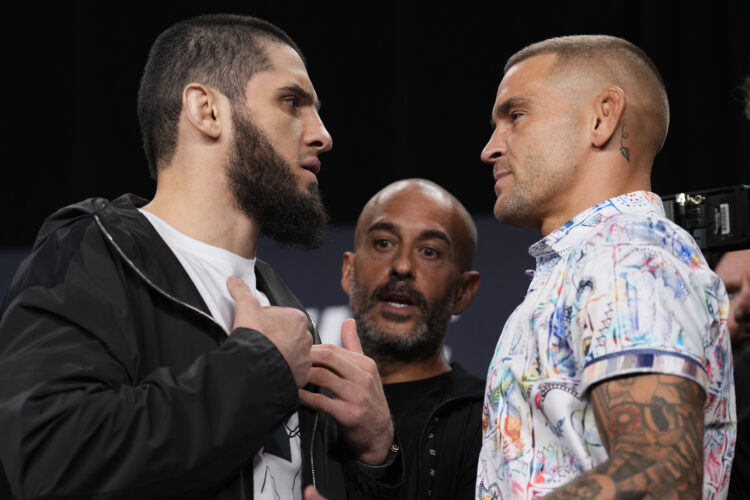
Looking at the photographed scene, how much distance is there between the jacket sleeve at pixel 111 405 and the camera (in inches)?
49.2

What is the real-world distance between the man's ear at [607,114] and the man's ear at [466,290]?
124cm

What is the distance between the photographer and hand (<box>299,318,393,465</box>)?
61.9 inches

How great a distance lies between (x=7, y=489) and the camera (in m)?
1.39

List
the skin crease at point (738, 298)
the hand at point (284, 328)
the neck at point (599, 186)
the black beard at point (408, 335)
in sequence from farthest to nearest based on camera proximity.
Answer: the black beard at point (408, 335) → the skin crease at point (738, 298) → the neck at point (599, 186) → the hand at point (284, 328)

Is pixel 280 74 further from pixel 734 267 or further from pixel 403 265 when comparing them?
pixel 734 267

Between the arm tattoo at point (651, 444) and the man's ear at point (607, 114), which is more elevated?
the man's ear at point (607, 114)

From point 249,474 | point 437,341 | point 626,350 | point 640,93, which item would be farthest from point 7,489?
point 437,341

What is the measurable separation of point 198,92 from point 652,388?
97 centimetres

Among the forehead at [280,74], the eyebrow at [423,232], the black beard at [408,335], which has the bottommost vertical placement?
the black beard at [408,335]

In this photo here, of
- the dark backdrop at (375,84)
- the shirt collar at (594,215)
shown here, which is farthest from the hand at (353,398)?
the dark backdrop at (375,84)

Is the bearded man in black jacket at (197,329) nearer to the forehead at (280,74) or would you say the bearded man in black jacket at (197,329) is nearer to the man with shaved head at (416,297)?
the forehead at (280,74)

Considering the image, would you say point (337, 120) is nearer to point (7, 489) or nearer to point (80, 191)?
point (80, 191)

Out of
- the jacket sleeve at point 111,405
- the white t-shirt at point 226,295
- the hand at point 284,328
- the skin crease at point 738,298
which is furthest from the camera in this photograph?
the skin crease at point 738,298

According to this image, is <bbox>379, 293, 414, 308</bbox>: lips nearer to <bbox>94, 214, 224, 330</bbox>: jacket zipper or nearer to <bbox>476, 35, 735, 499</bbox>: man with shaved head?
<bbox>476, 35, 735, 499</bbox>: man with shaved head
